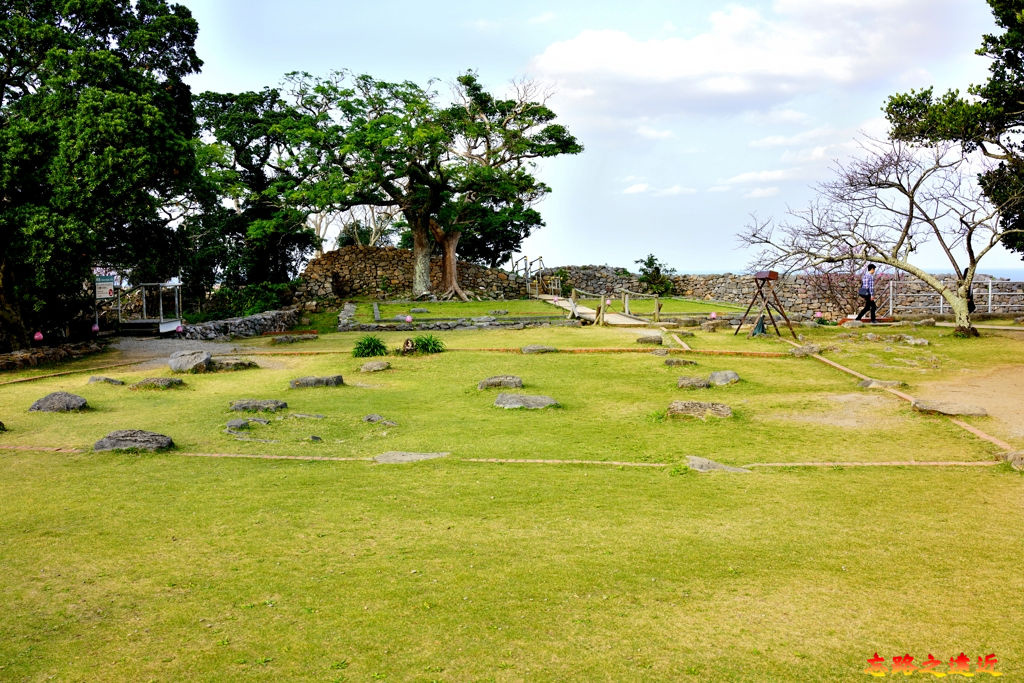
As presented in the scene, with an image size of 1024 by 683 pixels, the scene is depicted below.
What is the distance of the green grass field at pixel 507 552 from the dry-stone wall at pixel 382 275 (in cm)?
2316

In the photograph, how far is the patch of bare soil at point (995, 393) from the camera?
24.3 ft

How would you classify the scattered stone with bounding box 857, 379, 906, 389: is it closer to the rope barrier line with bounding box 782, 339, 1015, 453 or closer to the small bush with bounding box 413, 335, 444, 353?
the rope barrier line with bounding box 782, 339, 1015, 453

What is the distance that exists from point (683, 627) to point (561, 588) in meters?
0.67

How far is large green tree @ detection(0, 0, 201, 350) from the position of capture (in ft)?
42.1

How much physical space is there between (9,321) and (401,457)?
11521mm

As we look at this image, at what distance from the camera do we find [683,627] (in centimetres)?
327

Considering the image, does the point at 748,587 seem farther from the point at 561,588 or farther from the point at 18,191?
the point at 18,191

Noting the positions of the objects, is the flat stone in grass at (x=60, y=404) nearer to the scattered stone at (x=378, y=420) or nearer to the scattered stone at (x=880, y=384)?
the scattered stone at (x=378, y=420)

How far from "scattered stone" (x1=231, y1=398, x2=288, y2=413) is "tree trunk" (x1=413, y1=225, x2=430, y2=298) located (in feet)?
69.9

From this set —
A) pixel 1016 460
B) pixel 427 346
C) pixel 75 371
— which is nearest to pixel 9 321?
pixel 75 371

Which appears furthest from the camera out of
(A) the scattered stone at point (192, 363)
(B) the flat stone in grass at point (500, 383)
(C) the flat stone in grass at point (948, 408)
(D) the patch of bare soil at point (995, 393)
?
(A) the scattered stone at point (192, 363)

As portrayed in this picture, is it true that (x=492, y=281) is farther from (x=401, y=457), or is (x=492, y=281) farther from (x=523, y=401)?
(x=401, y=457)

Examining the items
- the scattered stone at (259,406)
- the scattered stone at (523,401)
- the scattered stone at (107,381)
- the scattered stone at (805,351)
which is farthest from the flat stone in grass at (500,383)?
the scattered stone at (805,351)

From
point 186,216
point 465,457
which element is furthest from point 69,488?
point 186,216
